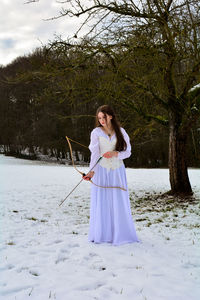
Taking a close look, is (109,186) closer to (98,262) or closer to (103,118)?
(103,118)

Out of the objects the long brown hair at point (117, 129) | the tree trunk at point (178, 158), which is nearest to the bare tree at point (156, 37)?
the tree trunk at point (178, 158)

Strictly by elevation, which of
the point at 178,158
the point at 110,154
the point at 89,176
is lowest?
the point at 89,176

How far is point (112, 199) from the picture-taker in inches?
162

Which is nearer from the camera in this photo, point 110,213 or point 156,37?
point 110,213

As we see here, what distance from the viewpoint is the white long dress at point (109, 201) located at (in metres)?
4.06

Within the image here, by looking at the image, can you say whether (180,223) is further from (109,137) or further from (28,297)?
(28,297)

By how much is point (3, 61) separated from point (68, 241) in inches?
1460

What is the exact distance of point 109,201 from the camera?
4121 millimetres

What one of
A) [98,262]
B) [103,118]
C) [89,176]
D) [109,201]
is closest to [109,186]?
[109,201]

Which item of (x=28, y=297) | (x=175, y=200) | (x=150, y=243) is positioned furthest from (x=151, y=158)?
(x=28, y=297)

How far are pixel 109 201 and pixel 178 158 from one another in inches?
209

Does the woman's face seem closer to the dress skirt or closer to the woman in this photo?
the woman

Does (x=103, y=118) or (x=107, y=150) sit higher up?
(x=103, y=118)

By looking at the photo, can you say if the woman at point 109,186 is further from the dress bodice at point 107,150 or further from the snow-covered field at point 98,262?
the snow-covered field at point 98,262
